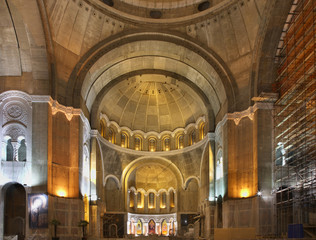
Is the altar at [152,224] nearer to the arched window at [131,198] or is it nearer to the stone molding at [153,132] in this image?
the arched window at [131,198]

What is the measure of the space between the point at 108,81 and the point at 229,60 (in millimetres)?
11264

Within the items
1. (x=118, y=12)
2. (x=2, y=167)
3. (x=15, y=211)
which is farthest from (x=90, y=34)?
(x=15, y=211)

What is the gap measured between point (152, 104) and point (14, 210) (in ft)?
64.0

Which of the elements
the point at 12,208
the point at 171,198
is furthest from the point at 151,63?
the point at 12,208

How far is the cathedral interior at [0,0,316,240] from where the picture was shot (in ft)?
88.7

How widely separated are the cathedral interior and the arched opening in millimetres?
68

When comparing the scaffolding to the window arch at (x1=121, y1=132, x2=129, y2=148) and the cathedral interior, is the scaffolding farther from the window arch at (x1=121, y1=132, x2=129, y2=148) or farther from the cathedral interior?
the window arch at (x1=121, y1=132, x2=129, y2=148)

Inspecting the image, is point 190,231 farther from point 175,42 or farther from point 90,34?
point 90,34

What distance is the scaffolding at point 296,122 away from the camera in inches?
1003

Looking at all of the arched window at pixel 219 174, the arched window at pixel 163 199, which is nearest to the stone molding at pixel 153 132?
the arched window at pixel 163 199

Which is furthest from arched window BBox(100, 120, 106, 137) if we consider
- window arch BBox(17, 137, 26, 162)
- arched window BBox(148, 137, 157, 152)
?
window arch BBox(17, 137, 26, 162)

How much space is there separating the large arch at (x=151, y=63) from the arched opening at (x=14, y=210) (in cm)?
721

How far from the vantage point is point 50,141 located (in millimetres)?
28500

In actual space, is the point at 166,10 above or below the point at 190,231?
above
